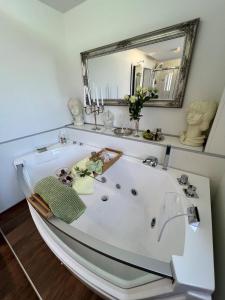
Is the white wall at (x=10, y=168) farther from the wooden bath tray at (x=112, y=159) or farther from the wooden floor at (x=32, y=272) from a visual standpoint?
the wooden bath tray at (x=112, y=159)

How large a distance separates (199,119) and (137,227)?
1064 mm

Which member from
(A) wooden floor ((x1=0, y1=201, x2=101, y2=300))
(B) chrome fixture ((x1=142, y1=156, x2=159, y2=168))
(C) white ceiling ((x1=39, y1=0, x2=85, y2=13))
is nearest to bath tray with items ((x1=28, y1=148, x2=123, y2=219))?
(B) chrome fixture ((x1=142, y1=156, x2=159, y2=168))

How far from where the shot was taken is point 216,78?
104 centimetres

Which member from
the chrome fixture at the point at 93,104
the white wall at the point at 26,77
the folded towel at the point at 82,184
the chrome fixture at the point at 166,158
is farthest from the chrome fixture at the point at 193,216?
the white wall at the point at 26,77

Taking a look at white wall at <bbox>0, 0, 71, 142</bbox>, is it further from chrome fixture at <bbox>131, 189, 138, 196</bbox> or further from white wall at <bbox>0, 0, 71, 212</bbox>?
chrome fixture at <bbox>131, 189, 138, 196</bbox>

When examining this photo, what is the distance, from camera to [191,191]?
0.92m

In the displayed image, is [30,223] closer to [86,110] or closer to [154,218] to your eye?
[154,218]

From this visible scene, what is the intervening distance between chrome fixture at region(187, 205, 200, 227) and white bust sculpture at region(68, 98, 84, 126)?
1.64 metres

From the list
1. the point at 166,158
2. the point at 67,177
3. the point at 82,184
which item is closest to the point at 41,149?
the point at 67,177

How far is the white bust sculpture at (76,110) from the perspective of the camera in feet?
5.88

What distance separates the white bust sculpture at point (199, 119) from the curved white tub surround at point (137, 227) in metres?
0.32

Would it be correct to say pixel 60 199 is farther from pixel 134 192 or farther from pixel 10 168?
pixel 10 168

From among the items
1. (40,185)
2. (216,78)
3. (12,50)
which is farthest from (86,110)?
(216,78)

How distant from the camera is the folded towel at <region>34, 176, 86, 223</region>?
0.84 metres
